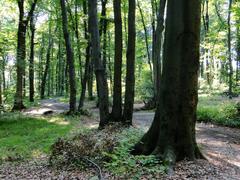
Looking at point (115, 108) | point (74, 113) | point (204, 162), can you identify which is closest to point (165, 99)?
point (204, 162)

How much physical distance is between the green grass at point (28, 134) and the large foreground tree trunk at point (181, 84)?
4921mm

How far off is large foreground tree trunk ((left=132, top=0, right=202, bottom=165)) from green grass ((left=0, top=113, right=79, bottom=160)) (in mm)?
4921

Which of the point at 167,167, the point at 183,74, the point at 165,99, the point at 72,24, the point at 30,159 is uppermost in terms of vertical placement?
the point at 72,24

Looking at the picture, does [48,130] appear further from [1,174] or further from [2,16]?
[2,16]

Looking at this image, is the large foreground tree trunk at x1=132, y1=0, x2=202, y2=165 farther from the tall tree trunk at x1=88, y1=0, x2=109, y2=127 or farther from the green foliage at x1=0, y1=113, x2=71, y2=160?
the tall tree trunk at x1=88, y1=0, x2=109, y2=127

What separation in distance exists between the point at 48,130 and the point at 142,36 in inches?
1205

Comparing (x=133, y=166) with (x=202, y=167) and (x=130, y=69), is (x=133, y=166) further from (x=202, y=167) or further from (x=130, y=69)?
(x=130, y=69)

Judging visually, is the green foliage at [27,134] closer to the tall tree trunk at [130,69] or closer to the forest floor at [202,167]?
the forest floor at [202,167]

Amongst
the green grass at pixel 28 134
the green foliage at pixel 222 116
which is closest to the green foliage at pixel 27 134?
the green grass at pixel 28 134

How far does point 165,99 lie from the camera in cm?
708

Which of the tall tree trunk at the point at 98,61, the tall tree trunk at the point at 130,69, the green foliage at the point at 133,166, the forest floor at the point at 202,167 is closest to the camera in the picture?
the green foliage at the point at 133,166

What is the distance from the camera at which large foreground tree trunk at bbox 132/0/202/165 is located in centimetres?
687

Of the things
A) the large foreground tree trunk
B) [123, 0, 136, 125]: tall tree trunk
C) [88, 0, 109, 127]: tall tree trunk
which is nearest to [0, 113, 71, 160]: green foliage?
[88, 0, 109, 127]: tall tree trunk

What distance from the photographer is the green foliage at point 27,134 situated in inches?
404
